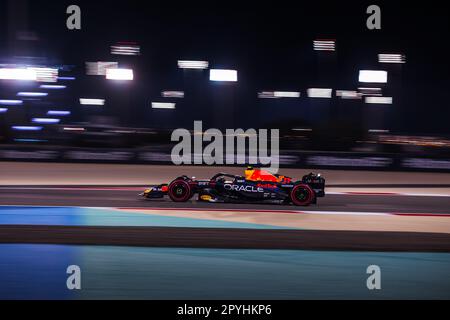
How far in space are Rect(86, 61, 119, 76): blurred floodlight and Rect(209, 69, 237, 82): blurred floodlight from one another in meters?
11.3

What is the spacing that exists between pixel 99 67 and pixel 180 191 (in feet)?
242

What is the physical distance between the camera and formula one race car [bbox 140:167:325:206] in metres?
12.1

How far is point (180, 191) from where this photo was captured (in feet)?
40.1

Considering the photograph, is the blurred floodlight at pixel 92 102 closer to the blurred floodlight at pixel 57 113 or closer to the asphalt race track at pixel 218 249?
the blurred floodlight at pixel 57 113

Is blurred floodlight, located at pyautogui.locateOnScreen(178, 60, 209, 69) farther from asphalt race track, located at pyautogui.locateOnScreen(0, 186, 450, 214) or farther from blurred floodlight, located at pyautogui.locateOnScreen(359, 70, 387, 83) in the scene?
asphalt race track, located at pyautogui.locateOnScreen(0, 186, 450, 214)

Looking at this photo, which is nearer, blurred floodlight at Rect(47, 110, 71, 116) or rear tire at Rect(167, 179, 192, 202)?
rear tire at Rect(167, 179, 192, 202)

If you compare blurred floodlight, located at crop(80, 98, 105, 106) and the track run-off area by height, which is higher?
blurred floodlight, located at crop(80, 98, 105, 106)

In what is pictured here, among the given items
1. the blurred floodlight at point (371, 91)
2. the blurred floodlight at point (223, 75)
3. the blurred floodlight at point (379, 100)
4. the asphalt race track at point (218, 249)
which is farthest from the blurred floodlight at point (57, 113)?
the asphalt race track at point (218, 249)

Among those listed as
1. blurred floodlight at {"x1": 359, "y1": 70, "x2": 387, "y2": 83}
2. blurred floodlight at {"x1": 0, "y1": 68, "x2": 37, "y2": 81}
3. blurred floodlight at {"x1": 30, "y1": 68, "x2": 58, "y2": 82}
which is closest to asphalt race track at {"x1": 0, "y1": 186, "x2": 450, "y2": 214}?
blurred floodlight at {"x1": 0, "y1": 68, "x2": 37, "y2": 81}

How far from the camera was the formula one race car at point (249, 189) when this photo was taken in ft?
39.5

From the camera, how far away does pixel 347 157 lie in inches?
870

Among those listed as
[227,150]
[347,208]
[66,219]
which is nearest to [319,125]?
[227,150]

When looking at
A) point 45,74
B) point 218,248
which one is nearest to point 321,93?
point 45,74
